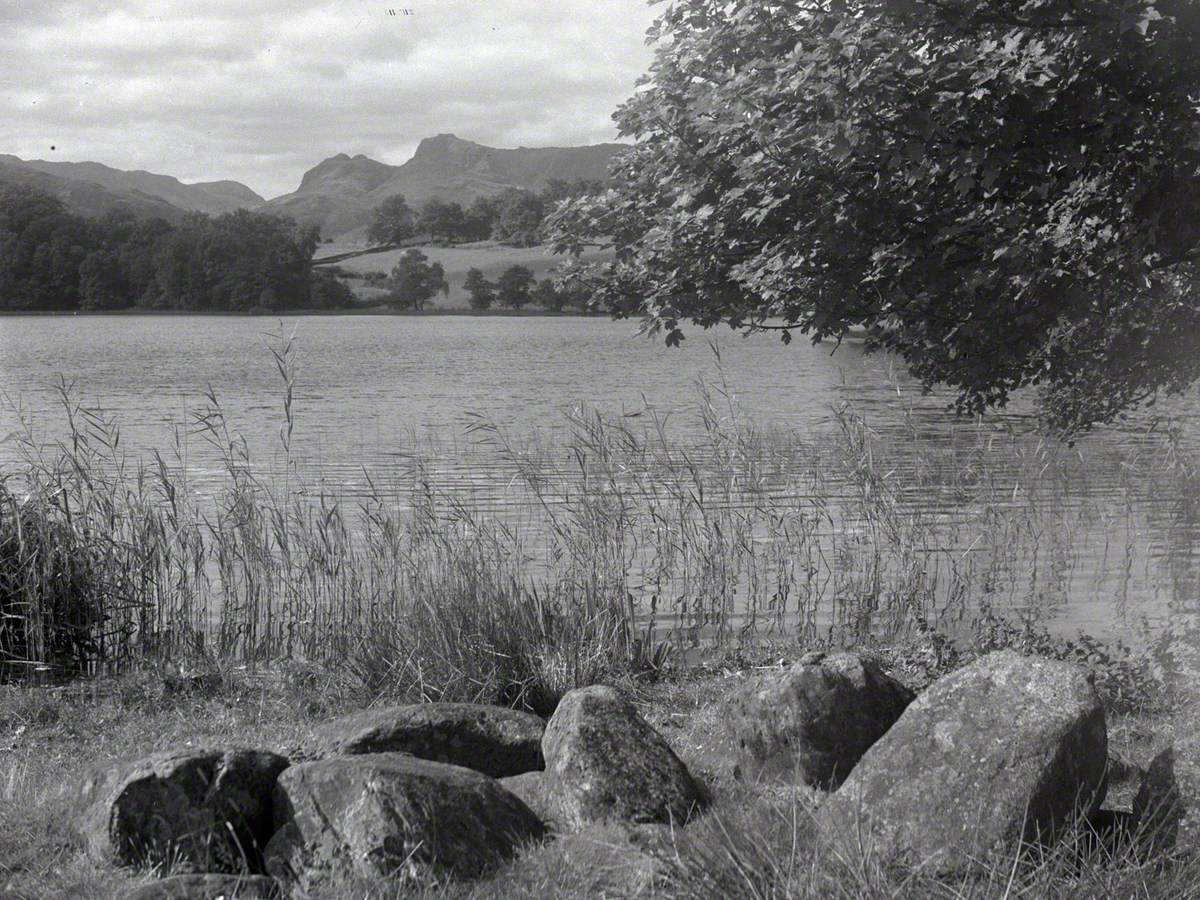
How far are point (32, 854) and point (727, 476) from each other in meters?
7.72

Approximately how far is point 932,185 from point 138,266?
108217mm

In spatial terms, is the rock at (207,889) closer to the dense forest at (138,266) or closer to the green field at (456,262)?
the dense forest at (138,266)

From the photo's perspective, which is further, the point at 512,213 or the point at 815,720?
the point at 512,213

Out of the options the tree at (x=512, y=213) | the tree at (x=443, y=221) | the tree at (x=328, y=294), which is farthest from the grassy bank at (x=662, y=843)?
the tree at (x=443, y=221)

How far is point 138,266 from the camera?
106000 mm

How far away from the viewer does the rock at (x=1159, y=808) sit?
4570 millimetres

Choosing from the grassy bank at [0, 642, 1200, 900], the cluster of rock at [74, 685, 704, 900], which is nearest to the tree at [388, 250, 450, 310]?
the grassy bank at [0, 642, 1200, 900]

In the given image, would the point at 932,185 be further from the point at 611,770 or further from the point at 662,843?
the point at 662,843

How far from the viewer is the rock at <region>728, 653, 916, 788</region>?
595cm

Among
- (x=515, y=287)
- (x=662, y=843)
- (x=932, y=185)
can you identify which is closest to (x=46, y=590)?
(x=662, y=843)

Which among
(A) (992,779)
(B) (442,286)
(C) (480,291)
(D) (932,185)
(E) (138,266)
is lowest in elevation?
(A) (992,779)

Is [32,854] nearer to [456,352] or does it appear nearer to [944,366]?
[944,366]

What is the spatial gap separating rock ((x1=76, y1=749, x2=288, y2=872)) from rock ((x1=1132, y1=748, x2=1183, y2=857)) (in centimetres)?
350

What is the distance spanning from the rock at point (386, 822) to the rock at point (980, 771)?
1356 millimetres
